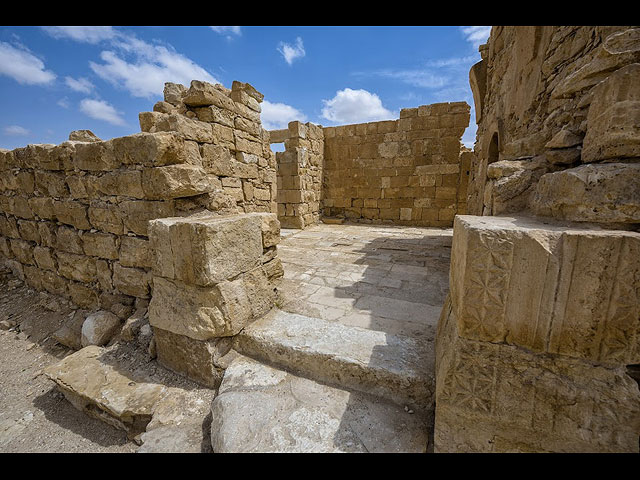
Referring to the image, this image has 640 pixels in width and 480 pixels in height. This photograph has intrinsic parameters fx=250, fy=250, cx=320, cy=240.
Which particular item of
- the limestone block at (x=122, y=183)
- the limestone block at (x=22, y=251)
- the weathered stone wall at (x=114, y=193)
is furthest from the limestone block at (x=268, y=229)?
the limestone block at (x=22, y=251)

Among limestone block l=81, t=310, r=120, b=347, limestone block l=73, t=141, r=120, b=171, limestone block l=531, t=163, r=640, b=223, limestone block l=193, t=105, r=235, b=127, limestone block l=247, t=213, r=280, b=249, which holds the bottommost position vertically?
limestone block l=81, t=310, r=120, b=347

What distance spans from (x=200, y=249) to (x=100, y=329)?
1926mm

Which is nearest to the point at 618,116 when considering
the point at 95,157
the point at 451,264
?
the point at 451,264

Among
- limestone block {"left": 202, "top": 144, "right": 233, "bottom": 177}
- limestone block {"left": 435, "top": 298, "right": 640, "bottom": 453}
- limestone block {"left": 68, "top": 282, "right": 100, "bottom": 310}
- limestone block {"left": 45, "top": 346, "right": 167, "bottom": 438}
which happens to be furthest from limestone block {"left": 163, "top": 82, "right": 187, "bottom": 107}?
limestone block {"left": 435, "top": 298, "right": 640, "bottom": 453}

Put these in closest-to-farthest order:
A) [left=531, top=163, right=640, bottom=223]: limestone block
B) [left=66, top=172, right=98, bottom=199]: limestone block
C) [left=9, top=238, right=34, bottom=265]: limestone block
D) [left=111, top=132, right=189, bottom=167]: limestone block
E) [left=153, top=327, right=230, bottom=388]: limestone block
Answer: [left=531, top=163, right=640, bottom=223]: limestone block → [left=153, top=327, right=230, bottom=388]: limestone block → [left=111, top=132, right=189, bottom=167]: limestone block → [left=66, top=172, right=98, bottom=199]: limestone block → [left=9, top=238, right=34, bottom=265]: limestone block

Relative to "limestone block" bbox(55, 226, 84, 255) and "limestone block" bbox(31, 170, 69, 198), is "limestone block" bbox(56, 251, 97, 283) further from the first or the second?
"limestone block" bbox(31, 170, 69, 198)

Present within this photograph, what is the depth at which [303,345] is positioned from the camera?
184 cm

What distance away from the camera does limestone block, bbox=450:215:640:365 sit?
1.00 m

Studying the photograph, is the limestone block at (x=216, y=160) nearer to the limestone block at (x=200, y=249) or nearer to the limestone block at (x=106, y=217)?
the limestone block at (x=106, y=217)

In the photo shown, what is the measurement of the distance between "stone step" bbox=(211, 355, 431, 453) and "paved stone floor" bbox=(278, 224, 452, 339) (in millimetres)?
678

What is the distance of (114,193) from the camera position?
259 cm

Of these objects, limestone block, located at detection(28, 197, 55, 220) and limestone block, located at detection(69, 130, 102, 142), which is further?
limestone block, located at detection(69, 130, 102, 142)
